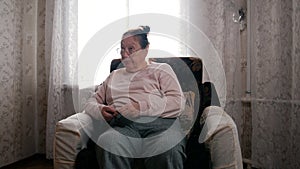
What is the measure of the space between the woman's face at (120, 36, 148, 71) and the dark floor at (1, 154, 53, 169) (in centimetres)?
128

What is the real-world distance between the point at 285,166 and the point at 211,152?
40.6 inches

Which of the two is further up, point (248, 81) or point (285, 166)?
point (248, 81)

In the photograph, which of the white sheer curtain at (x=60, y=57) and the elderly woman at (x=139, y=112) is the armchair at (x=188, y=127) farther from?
the white sheer curtain at (x=60, y=57)

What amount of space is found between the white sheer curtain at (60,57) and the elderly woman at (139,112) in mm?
857

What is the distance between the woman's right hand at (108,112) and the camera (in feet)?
4.32

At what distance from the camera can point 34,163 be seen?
2254 mm

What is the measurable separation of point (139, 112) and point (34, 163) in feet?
4.73

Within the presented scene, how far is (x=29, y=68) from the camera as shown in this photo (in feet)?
7.75

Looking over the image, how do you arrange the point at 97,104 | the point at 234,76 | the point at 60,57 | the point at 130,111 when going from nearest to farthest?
the point at 130,111 < the point at 97,104 < the point at 234,76 < the point at 60,57

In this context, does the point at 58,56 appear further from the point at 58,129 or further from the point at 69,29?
the point at 58,129

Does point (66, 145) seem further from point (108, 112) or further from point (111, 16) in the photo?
point (111, 16)

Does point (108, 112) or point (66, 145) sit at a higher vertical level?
point (108, 112)

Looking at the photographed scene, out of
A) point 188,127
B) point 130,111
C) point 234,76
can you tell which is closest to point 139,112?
point 130,111

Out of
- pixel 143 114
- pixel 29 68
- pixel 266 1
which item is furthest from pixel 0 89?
pixel 266 1
